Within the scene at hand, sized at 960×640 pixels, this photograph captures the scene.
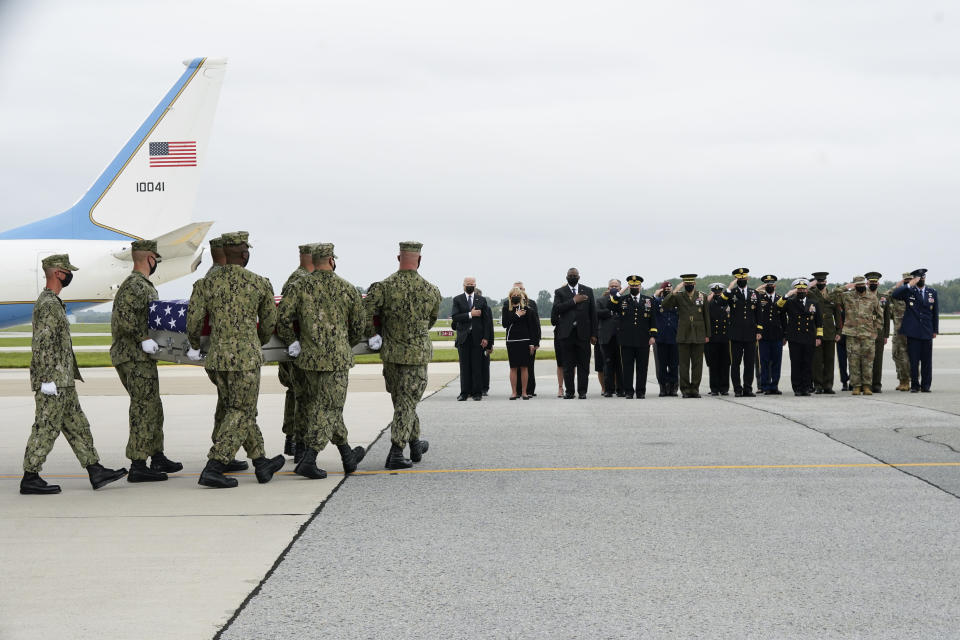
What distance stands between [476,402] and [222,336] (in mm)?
7841

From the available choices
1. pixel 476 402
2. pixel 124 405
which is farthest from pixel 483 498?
pixel 124 405

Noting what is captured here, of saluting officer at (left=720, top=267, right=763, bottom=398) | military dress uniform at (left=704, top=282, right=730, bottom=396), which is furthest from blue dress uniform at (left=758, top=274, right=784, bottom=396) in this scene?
military dress uniform at (left=704, top=282, right=730, bottom=396)

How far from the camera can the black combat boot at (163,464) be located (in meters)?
8.22

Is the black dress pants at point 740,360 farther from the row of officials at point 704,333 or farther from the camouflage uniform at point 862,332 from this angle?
the camouflage uniform at point 862,332

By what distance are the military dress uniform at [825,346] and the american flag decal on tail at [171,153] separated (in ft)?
41.4

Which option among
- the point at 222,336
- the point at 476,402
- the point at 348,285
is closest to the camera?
the point at 222,336

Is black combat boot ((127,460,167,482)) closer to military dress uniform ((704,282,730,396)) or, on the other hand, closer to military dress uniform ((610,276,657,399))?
military dress uniform ((610,276,657,399))

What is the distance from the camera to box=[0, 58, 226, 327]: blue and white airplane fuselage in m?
18.7

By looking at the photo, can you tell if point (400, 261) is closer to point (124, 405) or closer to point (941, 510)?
point (941, 510)

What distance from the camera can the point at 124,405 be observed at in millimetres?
15227

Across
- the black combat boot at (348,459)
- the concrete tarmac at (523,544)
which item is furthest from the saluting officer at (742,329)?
the black combat boot at (348,459)

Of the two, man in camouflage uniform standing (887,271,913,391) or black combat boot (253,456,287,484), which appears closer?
black combat boot (253,456,287,484)

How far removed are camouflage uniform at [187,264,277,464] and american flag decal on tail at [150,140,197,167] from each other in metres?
12.9

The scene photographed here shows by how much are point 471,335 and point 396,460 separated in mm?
7387
